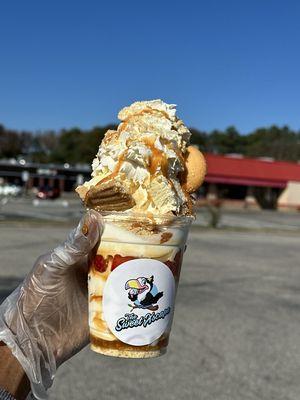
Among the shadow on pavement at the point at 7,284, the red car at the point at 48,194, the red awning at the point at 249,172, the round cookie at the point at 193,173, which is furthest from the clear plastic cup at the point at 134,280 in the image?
the red car at the point at 48,194

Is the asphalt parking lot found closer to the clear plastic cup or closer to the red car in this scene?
the clear plastic cup

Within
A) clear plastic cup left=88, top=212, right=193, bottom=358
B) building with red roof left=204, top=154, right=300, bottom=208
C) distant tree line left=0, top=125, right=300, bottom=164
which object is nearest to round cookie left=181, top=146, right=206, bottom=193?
clear plastic cup left=88, top=212, right=193, bottom=358

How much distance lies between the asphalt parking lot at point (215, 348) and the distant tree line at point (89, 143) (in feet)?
279

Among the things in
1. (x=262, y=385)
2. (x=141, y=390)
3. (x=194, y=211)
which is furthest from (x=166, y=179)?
(x=262, y=385)

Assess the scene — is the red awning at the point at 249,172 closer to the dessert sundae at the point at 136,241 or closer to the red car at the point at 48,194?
the red car at the point at 48,194

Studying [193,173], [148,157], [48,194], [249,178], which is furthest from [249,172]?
[148,157]

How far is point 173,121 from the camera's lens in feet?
6.23

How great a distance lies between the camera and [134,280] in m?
1.66

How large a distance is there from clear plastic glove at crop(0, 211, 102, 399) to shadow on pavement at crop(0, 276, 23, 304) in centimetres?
566

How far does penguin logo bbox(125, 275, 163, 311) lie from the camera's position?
5.44 ft

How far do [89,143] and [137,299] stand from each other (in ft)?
317

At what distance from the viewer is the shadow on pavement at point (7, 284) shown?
758 centimetres

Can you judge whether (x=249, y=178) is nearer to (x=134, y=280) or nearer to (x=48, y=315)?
(x=48, y=315)

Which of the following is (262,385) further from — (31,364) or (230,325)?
(31,364)
